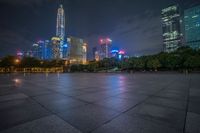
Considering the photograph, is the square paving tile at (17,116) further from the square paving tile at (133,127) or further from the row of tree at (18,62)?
the row of tree at (18,62)

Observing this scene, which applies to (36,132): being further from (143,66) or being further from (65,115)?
(143,66)

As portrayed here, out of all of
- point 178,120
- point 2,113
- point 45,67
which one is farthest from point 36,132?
point 45,67

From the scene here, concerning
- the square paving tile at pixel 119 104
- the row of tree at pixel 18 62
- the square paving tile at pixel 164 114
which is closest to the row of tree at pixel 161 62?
the row of tree at pixel 18 62

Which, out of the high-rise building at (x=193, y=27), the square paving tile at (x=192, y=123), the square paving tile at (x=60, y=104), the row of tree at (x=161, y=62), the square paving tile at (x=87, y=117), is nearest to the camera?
the square paving tile at (x=192, y=123)

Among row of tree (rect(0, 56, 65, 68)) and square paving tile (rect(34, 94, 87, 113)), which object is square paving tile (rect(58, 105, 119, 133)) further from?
row of tree (rect(0, 56, 65, 68))

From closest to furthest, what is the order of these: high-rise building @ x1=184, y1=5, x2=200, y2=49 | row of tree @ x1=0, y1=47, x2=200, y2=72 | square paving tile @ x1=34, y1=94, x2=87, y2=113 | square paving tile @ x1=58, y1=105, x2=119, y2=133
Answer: square paving tile @ x1=58, y1=105, x2=119, y2=133 < square paving tile @ x1=34, y1=94, x2=87, y2=113 < row of tree @ x1=0, y1=47, x2=200, y2=72 < high-rise building @ x1=184, y1=5, x2=200, y2=49

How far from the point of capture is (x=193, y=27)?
549ft

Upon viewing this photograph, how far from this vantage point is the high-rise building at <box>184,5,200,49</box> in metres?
161

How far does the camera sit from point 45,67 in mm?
118875

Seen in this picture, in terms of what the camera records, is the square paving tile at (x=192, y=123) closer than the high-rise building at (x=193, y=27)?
Yes

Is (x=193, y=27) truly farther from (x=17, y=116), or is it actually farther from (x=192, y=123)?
(x=17, y=116)

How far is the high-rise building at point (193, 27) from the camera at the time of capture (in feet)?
528

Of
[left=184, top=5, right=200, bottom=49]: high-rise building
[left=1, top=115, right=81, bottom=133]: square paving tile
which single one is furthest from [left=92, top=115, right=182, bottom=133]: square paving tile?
[left=184, top=5, right=200, bottom=49]: high-rise building

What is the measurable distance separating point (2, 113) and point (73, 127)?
10.6 ft
